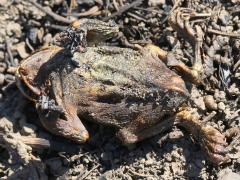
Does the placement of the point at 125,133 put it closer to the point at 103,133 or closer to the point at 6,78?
the point at 103,133

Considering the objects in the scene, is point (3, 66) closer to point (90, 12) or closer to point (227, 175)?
point (90, 12)

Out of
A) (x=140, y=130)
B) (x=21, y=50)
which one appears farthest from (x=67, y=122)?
(x=21, y=50)

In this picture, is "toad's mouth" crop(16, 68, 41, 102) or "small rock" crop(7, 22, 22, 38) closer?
"toad's mouth" crop(16, 68, 41, 102)

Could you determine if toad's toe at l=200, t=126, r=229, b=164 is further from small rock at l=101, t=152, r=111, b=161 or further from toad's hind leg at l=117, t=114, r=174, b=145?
small rock at l=101, t=152, r=111, b=161

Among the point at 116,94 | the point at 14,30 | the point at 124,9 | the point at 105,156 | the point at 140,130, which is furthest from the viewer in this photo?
the point at 14,30

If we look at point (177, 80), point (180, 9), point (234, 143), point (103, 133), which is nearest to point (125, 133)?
point (103, 133)

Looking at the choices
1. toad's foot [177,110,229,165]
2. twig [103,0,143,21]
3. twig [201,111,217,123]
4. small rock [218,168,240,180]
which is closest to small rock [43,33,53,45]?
twig [103,0,143,21]

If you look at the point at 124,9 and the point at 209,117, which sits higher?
the point at 124,9

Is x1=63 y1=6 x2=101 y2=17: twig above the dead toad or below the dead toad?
above

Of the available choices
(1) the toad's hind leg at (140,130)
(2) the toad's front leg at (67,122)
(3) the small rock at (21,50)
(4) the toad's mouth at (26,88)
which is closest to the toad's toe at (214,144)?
(1) the toad's hind leg at (140,130)
